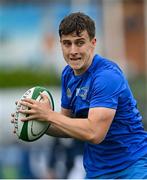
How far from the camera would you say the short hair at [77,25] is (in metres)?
7.56

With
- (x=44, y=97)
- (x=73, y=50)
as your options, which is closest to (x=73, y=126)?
(x=44, y=97)

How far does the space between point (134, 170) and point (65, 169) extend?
681 cm

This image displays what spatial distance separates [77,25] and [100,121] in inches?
33.7

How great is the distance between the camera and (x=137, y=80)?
27094mm

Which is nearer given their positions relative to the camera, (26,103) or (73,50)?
(26,103)

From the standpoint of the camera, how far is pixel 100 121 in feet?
24.3

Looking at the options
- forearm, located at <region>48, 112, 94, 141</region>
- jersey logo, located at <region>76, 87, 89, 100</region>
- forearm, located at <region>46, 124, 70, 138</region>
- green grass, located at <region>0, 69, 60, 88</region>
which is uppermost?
jersey logo, located at <region>76, 87, 89, 100</region>

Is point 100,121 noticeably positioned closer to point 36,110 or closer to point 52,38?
point 36,110

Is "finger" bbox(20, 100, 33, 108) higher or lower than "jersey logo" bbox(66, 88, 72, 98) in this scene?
higher

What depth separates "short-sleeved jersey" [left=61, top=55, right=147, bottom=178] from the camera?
24.8 feet

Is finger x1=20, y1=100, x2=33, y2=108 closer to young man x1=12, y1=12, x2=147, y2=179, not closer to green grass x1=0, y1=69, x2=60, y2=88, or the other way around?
young man x1=12, y1=12, x2=147, y2=179

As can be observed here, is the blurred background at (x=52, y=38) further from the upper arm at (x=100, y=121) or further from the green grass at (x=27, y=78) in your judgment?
the upper arm at (x=100, y=121)

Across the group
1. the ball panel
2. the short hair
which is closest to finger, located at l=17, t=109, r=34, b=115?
the ball panel

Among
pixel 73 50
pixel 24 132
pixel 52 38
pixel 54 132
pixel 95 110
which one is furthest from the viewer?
pixel 52 38
